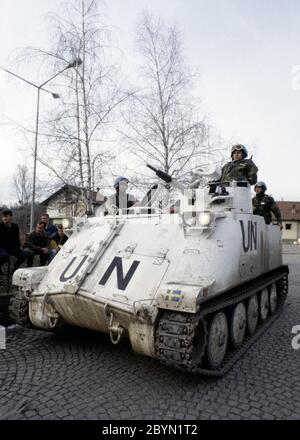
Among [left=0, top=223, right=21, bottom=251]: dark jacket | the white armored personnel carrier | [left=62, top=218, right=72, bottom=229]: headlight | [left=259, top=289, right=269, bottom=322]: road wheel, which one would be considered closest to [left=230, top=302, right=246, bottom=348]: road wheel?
the white armored personnel carrier

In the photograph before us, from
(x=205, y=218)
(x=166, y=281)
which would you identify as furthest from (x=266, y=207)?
(x=166, y=281)

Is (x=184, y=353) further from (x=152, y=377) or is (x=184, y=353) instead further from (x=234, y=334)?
(x=234, y=334)

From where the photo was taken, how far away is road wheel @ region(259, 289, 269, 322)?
19.8 feet

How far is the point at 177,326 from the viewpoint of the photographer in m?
3.40

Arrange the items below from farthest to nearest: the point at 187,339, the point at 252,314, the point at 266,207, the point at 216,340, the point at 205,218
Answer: the point at 266,207 < the point at 252,314 < the point at 205,218 < the point at 216,340 < the point at 187,339

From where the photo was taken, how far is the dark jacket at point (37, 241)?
7.78m

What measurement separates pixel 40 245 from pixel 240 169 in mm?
4670

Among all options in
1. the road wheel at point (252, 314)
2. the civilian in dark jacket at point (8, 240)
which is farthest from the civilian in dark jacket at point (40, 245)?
the road wheel at point (252, 314)

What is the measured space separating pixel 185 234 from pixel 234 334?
1.50 m

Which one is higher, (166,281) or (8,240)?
(8,240)

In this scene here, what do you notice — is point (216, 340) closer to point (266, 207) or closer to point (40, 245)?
point (266, 207)

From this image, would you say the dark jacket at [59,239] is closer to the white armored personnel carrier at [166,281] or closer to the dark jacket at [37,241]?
the dark jacket at [37,241]

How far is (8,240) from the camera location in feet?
24.2

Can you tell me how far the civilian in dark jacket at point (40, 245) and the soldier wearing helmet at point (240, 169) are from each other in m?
4.12
